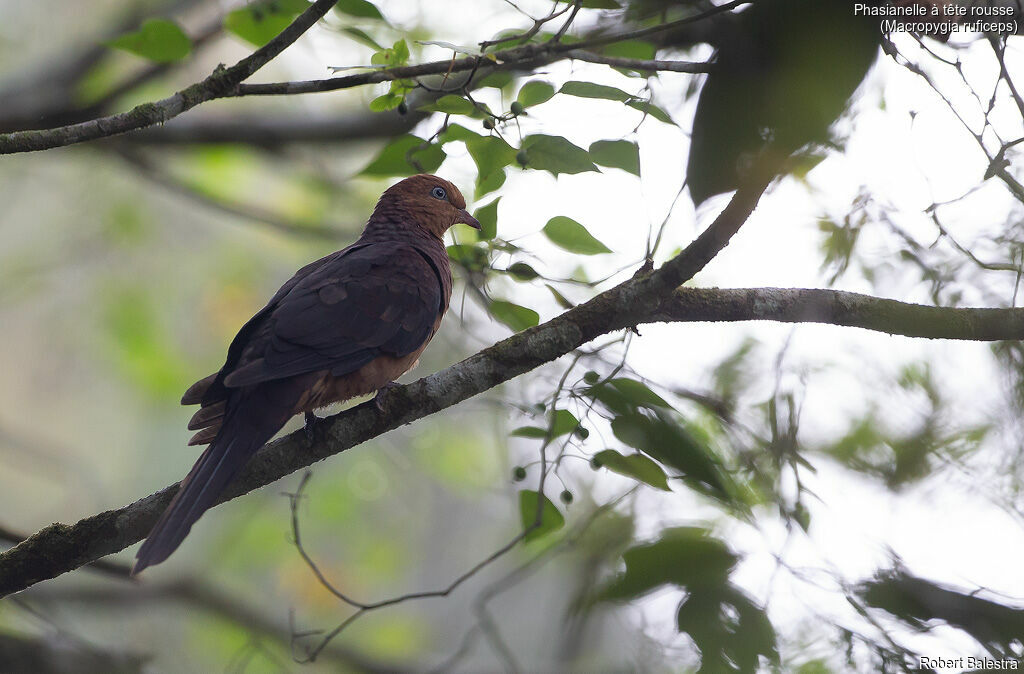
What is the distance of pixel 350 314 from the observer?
2812mm

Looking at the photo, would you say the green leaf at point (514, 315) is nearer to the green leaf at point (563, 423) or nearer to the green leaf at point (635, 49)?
the green leaf at point (563, 423)

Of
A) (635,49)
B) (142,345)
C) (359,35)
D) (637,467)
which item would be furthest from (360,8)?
(142,345)

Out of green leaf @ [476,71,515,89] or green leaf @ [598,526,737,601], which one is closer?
green leaf @ [598,526,737,601]

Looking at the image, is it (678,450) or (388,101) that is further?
(388,101)

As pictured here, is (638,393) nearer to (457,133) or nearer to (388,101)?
(457,133)

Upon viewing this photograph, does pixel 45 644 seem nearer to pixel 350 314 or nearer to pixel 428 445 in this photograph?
pixel 350 314

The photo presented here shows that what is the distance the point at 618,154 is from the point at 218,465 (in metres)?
1.38

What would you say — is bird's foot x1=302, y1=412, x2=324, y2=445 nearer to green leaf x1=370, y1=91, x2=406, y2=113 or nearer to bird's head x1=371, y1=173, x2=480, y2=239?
green leaf x1=370, y1=91, x2=406, y2=113

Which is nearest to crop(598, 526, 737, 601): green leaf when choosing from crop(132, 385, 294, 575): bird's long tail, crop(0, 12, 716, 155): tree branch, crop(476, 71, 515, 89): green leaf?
crop(0, 12, 716, 155): tree branch

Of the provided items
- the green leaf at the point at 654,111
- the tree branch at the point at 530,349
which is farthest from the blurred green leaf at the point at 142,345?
the green leaf at the point at 654,111

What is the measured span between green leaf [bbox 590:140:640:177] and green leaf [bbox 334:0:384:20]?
26.3 inches

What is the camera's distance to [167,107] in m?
2.21

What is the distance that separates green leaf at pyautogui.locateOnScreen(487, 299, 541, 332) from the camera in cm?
254

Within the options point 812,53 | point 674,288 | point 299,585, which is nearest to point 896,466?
point 674,288
